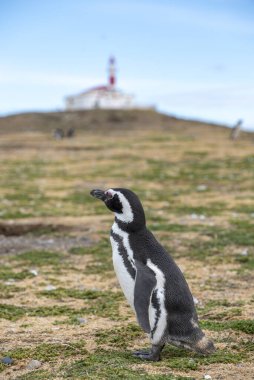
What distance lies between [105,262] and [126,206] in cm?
539

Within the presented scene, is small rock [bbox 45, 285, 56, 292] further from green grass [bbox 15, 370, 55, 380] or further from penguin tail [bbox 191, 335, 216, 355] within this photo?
penguin tail [bbox 191, 335, 216, 355]

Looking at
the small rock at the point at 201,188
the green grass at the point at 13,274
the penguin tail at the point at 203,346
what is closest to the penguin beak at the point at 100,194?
the penguin tail at the point at 203,346

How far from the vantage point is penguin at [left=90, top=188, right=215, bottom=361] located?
5879 mm

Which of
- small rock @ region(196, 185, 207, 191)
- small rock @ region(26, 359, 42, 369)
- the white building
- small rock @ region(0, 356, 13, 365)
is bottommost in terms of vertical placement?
small rock @ region(196, 185, 207, 191)

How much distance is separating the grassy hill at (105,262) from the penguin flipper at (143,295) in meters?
0.39

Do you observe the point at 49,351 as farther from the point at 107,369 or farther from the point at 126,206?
the point at 126,206

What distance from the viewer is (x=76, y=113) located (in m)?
70.1

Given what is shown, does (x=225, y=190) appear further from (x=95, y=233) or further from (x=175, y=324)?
(x=175, y=324)

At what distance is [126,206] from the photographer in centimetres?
634

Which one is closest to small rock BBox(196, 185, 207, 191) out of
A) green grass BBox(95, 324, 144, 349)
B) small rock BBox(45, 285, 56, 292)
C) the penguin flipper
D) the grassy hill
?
the grassy hill

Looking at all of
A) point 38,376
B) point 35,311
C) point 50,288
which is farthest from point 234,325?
point 50,288

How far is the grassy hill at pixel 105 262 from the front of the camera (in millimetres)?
6082

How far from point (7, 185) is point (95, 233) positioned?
10.0m

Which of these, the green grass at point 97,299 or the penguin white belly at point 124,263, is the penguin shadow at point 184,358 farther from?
the green grass at point 97,299
